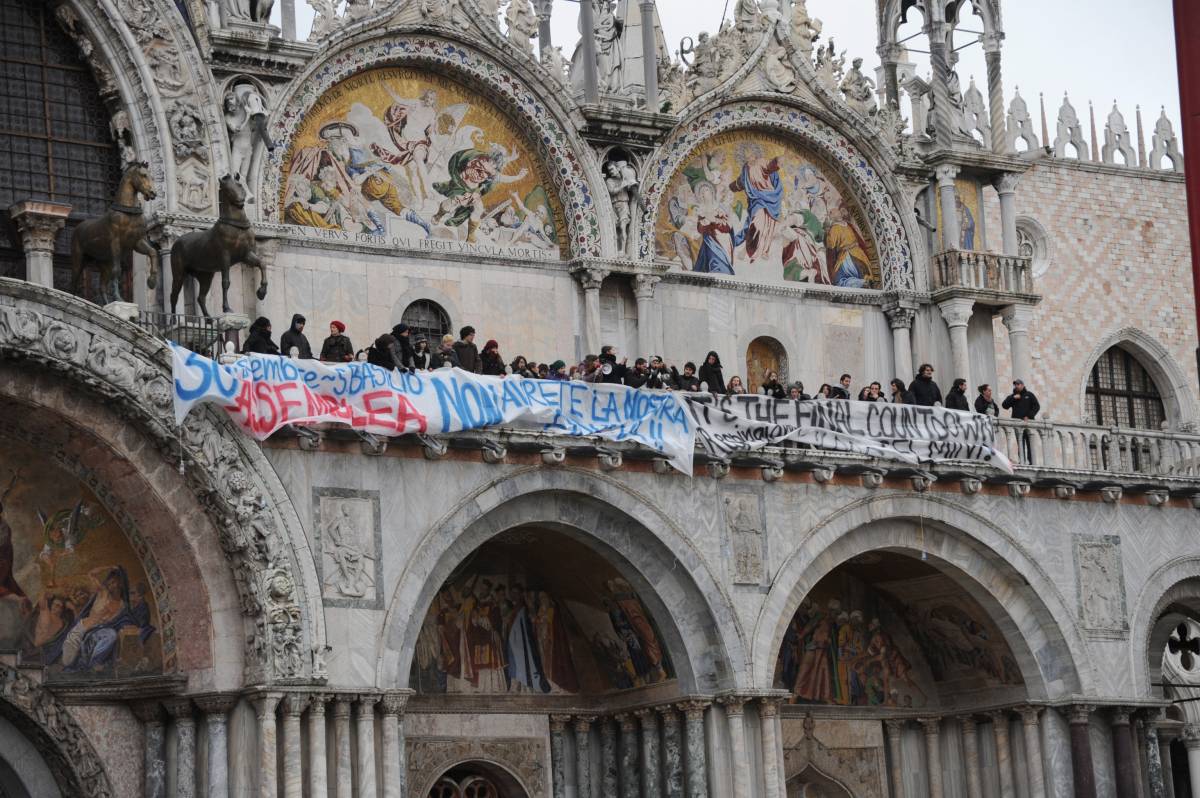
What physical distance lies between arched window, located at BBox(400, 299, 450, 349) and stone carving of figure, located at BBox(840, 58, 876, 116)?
792 centimetres

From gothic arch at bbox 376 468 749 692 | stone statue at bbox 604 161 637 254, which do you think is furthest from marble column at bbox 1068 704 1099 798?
stone statue at bbox 604 161 637 254

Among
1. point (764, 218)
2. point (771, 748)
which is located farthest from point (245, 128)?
point (771, 748)

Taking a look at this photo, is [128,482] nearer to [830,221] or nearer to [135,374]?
[135,374]

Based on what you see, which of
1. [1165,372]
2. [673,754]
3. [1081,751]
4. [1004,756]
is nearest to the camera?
[673,754]

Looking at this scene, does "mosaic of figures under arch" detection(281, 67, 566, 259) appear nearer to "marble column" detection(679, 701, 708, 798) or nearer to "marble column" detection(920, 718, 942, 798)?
"marble column" detection(679, 701, 708, 798)

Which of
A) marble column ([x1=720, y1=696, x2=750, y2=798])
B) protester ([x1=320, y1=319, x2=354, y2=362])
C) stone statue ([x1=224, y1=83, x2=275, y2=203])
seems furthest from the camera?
marble column ([x1=720, y1=696, x2=750, y2=798])

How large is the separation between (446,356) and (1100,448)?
11.1 metres

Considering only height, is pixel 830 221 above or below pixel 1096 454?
above

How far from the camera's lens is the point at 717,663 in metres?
32.6

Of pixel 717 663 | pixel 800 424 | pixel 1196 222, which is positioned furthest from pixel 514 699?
pixel 1196 222

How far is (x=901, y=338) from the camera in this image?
37.9 meters

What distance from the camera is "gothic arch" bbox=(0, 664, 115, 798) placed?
2870 centimetres

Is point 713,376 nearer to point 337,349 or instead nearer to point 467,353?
point 467,353

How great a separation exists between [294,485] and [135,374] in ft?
8.24
